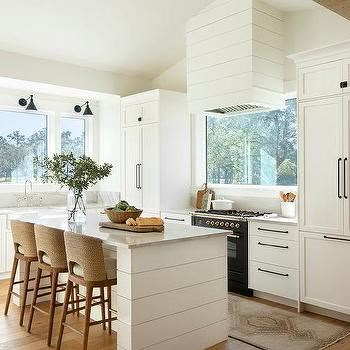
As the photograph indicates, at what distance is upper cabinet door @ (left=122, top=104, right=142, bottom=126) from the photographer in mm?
6023

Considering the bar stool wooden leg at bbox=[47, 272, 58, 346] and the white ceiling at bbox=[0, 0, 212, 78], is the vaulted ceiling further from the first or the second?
the white ceiling at bbox=[0, 0, 212, 78]

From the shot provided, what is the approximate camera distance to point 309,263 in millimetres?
3998

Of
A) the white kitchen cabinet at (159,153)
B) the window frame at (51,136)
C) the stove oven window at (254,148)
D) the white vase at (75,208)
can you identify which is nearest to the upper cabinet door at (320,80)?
the stove oven window at (254,148)

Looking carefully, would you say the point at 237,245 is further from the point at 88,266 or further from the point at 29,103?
the point at 29,103

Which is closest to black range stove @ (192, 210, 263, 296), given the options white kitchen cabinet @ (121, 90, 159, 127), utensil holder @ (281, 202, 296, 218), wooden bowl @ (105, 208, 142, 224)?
utensil holder @ (281, 202, 296, 218)

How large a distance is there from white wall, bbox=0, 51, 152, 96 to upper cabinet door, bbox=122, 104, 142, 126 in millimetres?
→ 312

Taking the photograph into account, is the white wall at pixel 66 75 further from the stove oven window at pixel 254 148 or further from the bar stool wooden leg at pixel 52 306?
the bar stool wooden leg at pixel 52 306

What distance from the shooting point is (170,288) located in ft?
9.77

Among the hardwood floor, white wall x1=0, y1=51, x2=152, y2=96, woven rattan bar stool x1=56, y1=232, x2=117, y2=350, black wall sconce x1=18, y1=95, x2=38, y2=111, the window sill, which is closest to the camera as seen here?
woven rattan bar stool x1=56, y1=232, x2=117, y2=350

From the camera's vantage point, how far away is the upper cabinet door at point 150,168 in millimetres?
5715

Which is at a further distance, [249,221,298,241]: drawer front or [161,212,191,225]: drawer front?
[161,212,191,225]: drawer front

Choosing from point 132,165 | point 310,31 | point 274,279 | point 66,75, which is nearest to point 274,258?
point 274,279

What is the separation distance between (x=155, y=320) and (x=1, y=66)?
12.5 feet

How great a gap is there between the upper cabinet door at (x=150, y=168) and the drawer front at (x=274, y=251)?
5.40 ft
